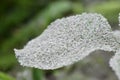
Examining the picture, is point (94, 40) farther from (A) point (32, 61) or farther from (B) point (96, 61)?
(B) point (96, 61)

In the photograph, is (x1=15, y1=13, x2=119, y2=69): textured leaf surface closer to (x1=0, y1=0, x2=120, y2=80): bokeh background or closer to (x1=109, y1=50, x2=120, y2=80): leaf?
(x1=109, y1=50, x2=120, y2=80): leaf

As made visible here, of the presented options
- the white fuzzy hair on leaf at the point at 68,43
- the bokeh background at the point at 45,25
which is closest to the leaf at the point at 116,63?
the white fuzzy hair on leaf at the point at 68,43

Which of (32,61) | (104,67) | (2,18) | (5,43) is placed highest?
(2,18)

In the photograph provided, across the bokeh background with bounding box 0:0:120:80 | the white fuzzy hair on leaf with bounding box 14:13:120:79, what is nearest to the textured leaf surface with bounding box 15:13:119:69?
the white fuzzy hair on leaf with bounding box 14:13:120:79

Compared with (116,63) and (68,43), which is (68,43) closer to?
(68,43)

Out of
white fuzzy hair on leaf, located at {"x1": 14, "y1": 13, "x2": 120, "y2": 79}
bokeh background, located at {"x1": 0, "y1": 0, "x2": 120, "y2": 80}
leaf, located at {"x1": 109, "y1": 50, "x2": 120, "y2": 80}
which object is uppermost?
bokeh background, located at {"x1": 0, "y1": 0, "x2": 120, "y2": 80}

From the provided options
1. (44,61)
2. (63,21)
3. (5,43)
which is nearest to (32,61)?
(44,61)

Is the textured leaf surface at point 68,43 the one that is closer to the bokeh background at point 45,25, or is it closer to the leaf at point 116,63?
the leaf at point 116,63

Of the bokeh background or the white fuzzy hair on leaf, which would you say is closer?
the white fuzzy hair on leaf
